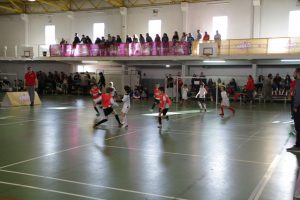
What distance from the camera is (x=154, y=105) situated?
2017cm

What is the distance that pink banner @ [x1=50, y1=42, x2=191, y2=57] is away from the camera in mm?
29391

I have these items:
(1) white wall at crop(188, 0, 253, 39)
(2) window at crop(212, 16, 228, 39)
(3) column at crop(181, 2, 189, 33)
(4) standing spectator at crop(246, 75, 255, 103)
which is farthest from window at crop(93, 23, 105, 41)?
(4) standing spectator at crop(246, 75, 255, 103)

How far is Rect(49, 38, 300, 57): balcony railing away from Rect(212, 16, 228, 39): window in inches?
151

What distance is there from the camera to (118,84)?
35.7 meters

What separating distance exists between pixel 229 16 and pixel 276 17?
12.7 ft

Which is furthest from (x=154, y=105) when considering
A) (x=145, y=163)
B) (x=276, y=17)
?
(x=276, y=17)

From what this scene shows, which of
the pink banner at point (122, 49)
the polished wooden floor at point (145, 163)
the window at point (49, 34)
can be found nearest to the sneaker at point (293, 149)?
the polished wooden floor at point (145, 163)

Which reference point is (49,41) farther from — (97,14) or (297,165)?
(297,165)

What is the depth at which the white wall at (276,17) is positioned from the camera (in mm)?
29297

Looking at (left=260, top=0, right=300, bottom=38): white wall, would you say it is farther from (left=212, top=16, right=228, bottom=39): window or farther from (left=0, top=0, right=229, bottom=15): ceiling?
(left=0, top=0, right=229, bottom=15): ceiling

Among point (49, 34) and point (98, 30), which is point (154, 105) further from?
point (49, 34)

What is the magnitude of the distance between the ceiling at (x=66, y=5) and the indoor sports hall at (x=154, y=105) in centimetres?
12

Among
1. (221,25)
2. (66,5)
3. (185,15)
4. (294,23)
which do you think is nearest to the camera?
(294,23)

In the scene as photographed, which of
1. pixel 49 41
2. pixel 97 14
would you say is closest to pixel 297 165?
pixel 97 14
